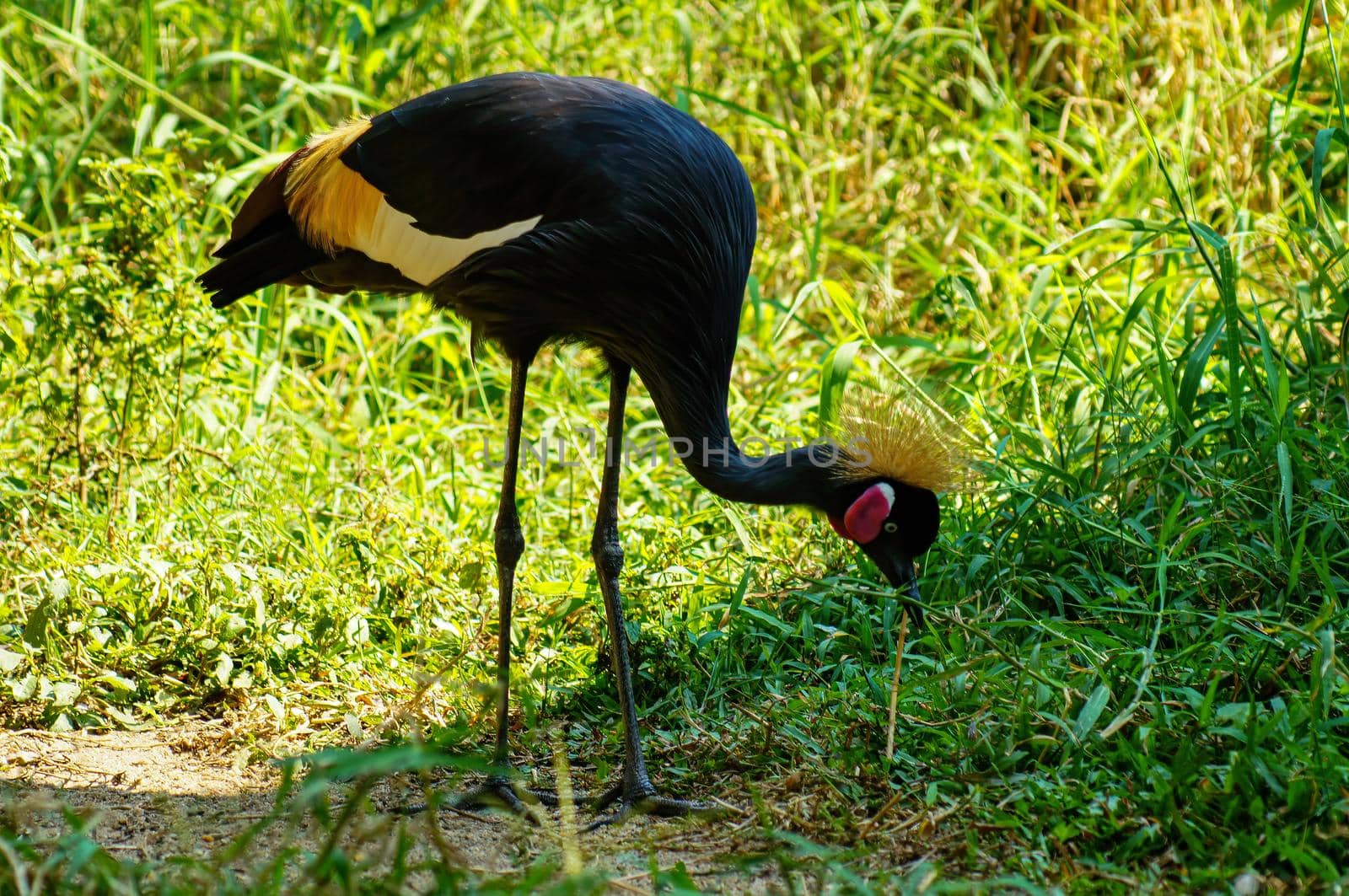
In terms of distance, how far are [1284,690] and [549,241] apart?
1980mm

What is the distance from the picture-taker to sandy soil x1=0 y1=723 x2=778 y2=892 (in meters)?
2.70

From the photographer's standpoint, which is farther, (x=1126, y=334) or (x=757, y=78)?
(x=757, y=78)

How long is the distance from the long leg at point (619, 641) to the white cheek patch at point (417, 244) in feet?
1.57

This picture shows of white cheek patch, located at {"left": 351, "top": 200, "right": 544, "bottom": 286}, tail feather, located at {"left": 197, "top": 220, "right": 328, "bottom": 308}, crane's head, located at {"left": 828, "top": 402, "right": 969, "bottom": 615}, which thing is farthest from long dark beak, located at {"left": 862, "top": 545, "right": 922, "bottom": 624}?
tail feather, located at {"left": 197, "top": 220, "right": 328, "bottom": 308}

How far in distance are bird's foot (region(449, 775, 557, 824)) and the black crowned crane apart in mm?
12

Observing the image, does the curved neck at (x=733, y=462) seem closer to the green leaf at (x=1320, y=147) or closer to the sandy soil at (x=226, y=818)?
the sandy soil at (x=226, y=818)

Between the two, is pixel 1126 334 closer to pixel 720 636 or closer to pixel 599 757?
pixel 720 636

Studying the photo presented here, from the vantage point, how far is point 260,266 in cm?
385

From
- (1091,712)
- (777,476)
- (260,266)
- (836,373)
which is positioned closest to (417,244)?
(260,266)

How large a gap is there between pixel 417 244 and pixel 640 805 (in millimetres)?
1591

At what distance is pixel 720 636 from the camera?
3.60m

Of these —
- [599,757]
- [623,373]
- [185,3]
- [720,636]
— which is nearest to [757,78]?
[185,3]

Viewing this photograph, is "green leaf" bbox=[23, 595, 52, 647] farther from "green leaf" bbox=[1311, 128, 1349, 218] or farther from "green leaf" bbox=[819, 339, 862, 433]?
"green leaf" bbox=[1311, 128, 1349, 218]

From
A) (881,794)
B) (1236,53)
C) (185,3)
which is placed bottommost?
(881,794)
